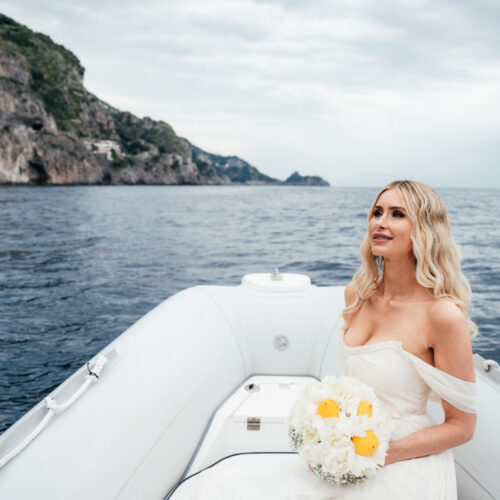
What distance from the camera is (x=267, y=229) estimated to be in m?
19.6

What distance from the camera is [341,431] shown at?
1.23 metres

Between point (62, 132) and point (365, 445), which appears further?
point (62, 132)

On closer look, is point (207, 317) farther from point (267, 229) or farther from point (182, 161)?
point (182, 161)

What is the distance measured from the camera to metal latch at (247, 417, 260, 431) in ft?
7.98

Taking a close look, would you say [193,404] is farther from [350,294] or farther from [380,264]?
[380,264]

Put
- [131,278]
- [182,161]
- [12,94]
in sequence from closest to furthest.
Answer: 1. [131,278]
2. [12,94]
3. [182,161]

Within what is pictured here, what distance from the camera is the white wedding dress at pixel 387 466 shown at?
1.35 m

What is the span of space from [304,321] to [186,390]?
1.06 metres

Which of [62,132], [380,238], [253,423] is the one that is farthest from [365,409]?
[62,132]

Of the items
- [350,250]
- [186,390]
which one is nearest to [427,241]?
[186,390]

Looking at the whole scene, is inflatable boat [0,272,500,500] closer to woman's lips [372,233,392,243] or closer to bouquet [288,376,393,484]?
bouquet [288,376,393,484]

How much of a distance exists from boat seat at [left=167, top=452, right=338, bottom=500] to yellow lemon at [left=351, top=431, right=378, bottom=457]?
0.22 meters

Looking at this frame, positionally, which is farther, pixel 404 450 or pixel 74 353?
pixel 74 353

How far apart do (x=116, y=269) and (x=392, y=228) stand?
370 inches
